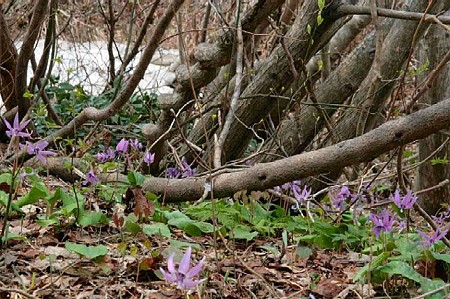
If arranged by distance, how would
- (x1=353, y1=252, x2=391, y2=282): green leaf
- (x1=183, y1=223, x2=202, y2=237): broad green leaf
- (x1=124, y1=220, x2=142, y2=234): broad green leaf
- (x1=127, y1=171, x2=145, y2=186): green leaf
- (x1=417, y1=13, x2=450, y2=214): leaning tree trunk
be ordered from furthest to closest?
(x1=417, y1=13, x2=450, y2=214): leaning tree trunk, (x1=127, y1=171, x2=145, y2=186): green leaf, (x1=183, y1=223, x2=202, y2=237): broad green leaf, (x1=124, y1=220, x2=142, y2=234): broad green leaf, (x1=353, y1=252, x2=391, y2=282): green leaf

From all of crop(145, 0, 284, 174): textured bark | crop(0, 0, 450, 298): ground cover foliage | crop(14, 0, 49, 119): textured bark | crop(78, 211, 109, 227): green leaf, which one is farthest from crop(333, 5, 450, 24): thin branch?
crop(14, 0, 49, 119): textured bark

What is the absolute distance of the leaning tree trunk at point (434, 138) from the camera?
4.42 meters

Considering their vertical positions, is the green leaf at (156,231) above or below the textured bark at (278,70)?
below

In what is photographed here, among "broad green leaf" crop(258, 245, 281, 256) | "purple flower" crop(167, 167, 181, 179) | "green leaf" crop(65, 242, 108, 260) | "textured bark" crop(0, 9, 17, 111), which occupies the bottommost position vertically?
"broad green leaf" crop(258, 245, 281, 256)

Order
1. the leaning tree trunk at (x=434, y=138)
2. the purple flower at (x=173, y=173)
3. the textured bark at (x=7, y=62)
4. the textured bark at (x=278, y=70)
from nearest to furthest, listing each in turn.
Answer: the purple flower at (x=173, y=173), the textured bark at (x=278, y=70), the leaning tree trunk at (x=434, y=138), the textured bark at (x=7, y=62)

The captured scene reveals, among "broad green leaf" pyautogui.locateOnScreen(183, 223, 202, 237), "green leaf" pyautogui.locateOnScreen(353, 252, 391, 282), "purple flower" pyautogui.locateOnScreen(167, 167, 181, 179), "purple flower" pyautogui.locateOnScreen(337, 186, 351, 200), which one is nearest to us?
"green leaf" pyautogui.locateOnScreen(353, 252, 391, 282)

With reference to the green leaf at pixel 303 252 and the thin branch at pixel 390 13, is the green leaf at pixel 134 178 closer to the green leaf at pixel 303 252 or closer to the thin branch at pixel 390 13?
the green leaf at pixel 303 252

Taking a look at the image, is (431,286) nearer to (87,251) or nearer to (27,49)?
(87,251)

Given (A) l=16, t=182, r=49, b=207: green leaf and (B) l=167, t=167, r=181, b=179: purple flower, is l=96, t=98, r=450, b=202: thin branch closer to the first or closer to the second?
(A) l=16, t=182, r=49, b=207: green leaf

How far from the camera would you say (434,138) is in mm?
4410

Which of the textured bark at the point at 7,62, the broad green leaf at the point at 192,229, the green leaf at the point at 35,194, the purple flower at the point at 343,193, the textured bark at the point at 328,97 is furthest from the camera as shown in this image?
the textured bark at the point at 7,62

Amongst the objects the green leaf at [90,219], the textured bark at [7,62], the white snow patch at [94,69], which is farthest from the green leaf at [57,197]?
the white snow patch at [94,69]

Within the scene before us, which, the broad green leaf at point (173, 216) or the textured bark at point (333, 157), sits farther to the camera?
the broad green leaf at point (173, 216)

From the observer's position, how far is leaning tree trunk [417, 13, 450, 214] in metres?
4.42
